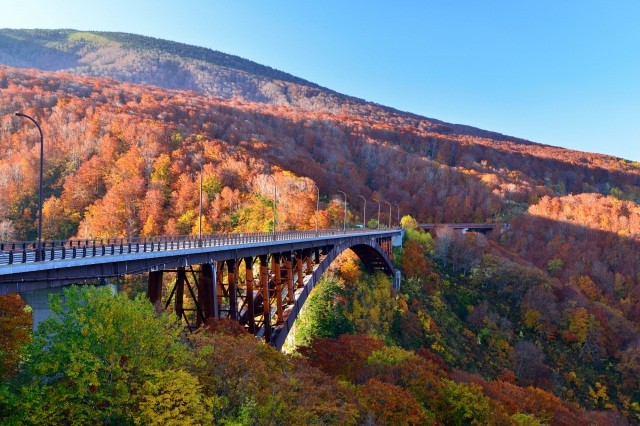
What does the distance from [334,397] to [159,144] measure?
79.7 m

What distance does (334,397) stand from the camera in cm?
2094

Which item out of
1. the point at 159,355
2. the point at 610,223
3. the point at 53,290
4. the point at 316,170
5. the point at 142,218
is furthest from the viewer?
the point at 610,223

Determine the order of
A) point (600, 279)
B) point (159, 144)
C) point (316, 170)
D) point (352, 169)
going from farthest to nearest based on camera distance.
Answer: point (352, 169)
point (316, 170)
point (600, 279)
point (159, 144)

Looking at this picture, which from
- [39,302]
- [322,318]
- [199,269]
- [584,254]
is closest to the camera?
[39,302]

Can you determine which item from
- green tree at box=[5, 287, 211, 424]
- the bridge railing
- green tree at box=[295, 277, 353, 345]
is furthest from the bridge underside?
green tree at box=[295, 277, 353, 345]

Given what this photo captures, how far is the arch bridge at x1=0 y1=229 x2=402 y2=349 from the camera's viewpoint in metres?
16.4

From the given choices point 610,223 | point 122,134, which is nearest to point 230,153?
point 122,134

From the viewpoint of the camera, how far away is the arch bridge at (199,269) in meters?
16.4

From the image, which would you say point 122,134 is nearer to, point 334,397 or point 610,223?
point 334,397

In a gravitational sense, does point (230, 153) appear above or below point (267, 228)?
above

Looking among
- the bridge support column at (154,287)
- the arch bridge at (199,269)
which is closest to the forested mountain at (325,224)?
the arch bridge at (199,269)

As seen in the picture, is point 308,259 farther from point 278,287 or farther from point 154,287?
point 154,287

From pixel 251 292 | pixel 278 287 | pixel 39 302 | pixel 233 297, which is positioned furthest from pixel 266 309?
pixel 39 302

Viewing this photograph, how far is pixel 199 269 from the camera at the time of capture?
1186 inches
